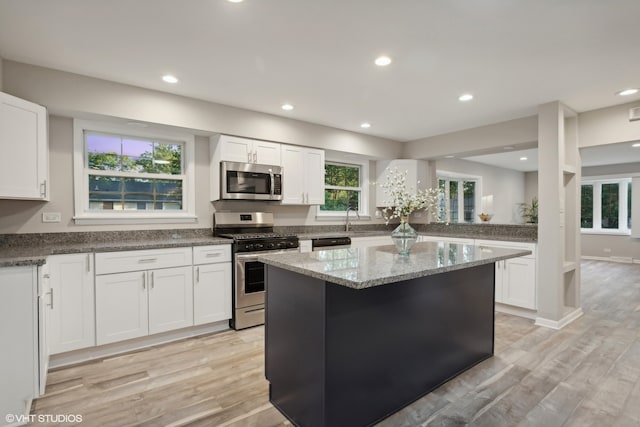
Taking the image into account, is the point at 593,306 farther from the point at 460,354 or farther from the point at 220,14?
the point at 220,14

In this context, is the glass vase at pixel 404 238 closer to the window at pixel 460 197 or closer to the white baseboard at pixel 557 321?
the white baseboard at pixel 557 321

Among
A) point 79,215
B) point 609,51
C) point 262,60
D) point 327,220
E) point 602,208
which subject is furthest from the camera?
point 602,208

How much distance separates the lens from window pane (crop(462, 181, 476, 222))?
8086 mm

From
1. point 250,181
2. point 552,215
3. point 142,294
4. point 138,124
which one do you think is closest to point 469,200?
point 552,215

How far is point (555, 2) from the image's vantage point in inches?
75.6

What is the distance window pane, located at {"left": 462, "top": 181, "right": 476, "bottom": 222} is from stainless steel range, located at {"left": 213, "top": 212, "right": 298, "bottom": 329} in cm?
569

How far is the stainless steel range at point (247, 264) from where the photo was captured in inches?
139

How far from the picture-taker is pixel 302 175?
4.40m

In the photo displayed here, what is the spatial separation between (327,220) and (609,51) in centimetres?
355

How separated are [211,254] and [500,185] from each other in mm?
8237

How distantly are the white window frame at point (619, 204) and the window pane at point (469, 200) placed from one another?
10.4 feet

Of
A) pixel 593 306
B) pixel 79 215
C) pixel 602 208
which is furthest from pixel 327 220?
pixel 602 208

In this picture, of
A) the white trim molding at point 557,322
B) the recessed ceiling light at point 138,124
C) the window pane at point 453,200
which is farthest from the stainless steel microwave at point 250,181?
the window pane at point 453,200

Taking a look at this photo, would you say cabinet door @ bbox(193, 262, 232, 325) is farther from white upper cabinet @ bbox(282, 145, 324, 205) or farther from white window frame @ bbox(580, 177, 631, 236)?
white window frame @ bbox(580, 177, 631, 236)
